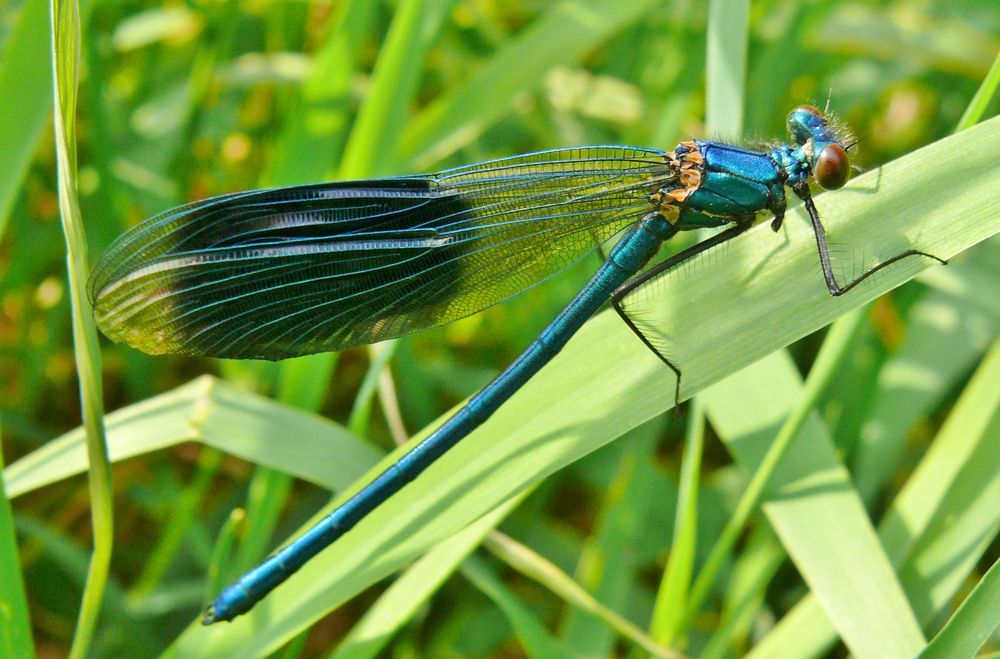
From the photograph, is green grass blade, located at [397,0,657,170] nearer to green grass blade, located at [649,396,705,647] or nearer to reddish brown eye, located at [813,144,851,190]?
reddish brown eye, located at [813,144,851,190]

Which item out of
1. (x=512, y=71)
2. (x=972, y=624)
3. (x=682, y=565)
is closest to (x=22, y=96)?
(x=512, y=71)

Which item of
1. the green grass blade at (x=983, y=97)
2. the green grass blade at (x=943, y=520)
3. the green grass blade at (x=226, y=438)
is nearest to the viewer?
the green grass blade at (x=983, y=97)

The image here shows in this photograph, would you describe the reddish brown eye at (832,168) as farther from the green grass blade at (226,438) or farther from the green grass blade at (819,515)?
the green grass blade at (226,438)

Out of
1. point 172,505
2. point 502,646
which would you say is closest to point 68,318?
point 172,505

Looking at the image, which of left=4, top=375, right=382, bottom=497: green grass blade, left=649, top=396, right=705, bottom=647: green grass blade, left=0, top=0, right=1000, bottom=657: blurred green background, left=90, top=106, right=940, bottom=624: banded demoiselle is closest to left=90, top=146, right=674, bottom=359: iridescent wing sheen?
left=90, top=106, right=940, bottom=624: banded demoiselle

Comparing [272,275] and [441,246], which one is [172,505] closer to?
[272,275]

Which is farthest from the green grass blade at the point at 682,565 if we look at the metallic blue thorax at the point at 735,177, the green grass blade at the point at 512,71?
the green grass blade at the point at 512,71
